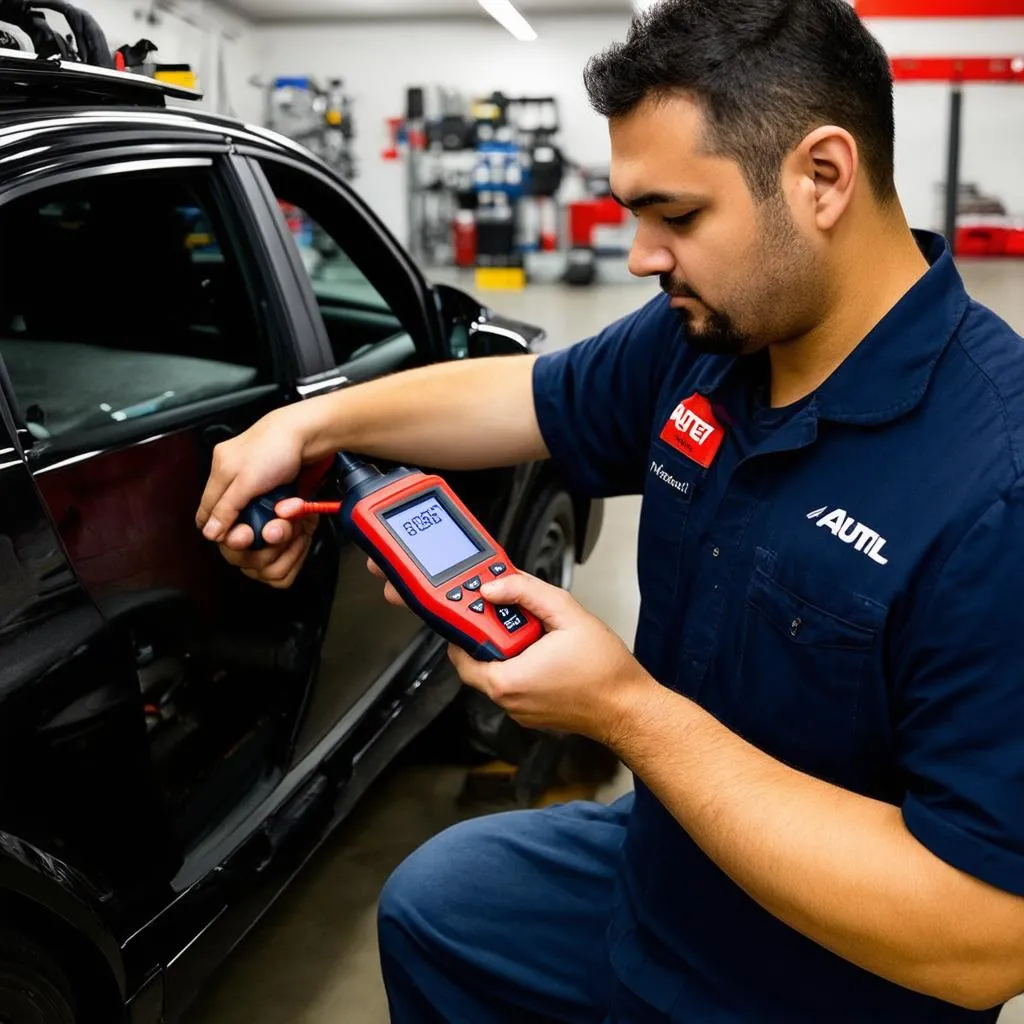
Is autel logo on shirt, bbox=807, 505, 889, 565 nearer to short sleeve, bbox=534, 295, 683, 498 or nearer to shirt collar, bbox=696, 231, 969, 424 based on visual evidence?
shirt collar, bbox=696, 231, 969, 424

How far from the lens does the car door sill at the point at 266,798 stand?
5.08ft

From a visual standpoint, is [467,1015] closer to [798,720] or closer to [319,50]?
[798,720]

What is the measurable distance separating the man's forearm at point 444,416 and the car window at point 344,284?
2.02ft

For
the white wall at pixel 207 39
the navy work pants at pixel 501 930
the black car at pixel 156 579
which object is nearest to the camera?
the black car at pixel 156 579

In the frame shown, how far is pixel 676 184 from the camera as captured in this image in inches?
41.9

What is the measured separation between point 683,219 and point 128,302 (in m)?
1.18

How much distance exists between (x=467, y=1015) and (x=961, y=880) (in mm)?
720

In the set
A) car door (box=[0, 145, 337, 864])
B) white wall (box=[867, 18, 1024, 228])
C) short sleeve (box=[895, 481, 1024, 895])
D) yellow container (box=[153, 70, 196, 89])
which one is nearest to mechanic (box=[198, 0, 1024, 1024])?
A: short sleeve (box=[895, 481, 1024, 895])

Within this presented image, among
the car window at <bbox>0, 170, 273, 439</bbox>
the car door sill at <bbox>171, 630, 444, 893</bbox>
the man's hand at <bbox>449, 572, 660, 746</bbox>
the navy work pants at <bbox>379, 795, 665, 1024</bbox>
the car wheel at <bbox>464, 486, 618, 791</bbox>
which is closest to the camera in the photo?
the man's hand at <bbox>449, 572, 660, 746</bbox>

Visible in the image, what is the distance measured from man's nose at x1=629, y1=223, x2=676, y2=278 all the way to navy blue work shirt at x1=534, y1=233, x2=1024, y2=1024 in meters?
0.19

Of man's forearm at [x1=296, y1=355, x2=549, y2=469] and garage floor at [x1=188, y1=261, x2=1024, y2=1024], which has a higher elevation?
man's forearm at [x1=296, y1=355, x2=549, y2=469]

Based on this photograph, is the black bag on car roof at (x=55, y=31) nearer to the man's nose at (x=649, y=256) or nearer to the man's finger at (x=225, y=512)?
the man's finger at (x=225, y=512)

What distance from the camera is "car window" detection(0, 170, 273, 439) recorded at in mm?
1696

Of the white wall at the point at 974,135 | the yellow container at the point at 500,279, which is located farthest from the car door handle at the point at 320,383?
the white wall at the point at 974,135
